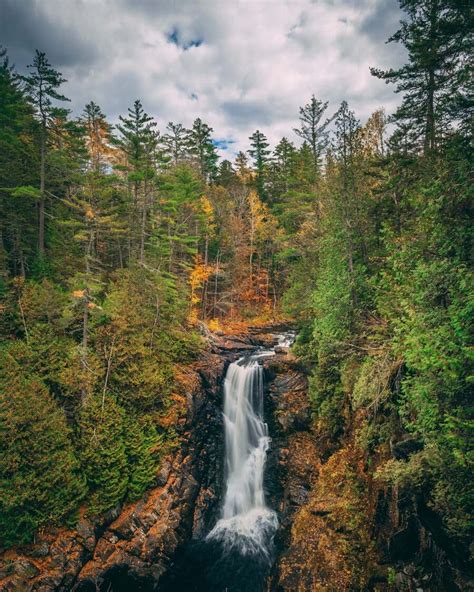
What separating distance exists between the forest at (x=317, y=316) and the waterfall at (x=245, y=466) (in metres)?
3.63

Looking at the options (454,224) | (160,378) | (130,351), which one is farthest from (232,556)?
(454,224)

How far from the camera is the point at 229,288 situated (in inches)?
1400

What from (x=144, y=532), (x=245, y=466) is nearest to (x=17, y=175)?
(x=144, y=532)

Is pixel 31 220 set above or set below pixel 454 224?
above

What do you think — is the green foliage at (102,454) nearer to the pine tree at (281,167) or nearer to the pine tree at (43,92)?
the pine tree at (43,92)

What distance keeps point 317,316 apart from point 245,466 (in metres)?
9.60

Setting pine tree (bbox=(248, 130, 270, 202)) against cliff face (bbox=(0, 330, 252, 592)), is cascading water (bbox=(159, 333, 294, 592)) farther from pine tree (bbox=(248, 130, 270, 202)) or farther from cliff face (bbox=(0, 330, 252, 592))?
pine tree (bbox=(248, 130, 270, 202))

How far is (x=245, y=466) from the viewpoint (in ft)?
58.3

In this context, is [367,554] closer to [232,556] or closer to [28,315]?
[232,556]

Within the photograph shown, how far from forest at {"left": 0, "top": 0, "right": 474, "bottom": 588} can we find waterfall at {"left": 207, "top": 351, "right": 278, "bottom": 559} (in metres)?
3.63

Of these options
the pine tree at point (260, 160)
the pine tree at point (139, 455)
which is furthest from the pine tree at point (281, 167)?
the pine tree at point (139, 455)

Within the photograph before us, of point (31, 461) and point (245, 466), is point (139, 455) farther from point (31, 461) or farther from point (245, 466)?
point (245, 466)

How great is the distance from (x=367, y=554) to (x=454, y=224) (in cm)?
1057

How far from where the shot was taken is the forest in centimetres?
706
